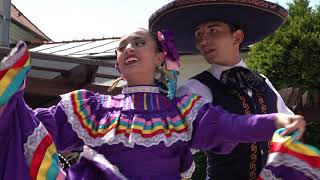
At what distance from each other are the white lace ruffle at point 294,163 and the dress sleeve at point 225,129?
0.10 meters

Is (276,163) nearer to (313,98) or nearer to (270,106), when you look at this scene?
(270,106)

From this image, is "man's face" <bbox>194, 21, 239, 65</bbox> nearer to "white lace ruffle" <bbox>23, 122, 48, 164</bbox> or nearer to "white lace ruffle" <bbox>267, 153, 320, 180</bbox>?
"white lace ruffle" <bbox>267, 153, 320, 180</bbox>

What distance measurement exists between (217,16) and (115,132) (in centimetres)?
84

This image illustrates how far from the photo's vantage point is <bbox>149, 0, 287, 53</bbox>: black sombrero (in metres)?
2.46

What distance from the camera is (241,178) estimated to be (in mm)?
2205

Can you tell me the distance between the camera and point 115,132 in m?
1.95

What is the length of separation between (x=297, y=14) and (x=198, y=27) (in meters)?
3.53

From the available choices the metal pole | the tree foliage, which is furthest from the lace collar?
the tree foliage

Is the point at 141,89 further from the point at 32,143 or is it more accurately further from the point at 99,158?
the point at 32,143

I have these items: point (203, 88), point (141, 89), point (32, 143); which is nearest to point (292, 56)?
point (203, 88)

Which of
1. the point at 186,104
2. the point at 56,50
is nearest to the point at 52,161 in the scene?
the point at 186,104

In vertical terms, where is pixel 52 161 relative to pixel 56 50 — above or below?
above

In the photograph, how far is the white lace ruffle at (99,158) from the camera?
1.84 metres

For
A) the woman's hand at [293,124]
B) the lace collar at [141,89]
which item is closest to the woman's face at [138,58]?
the lace collar at [141,89]
